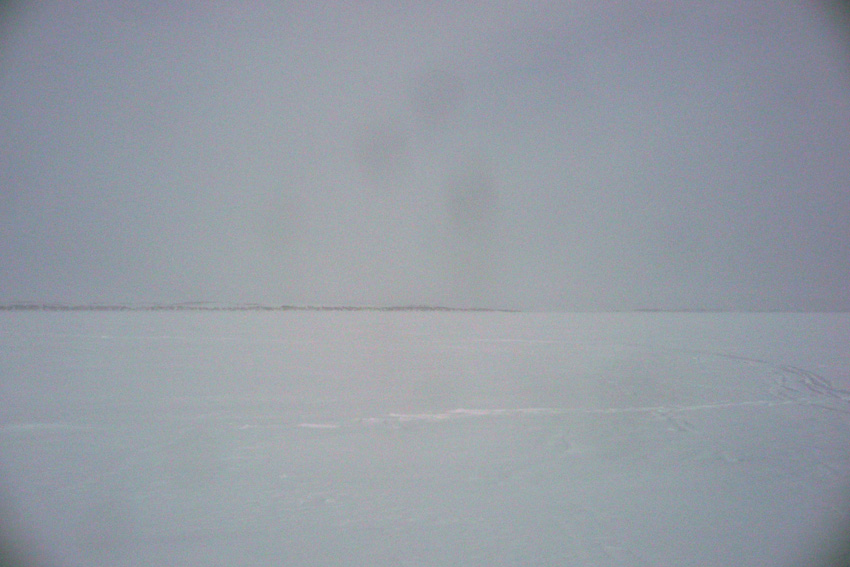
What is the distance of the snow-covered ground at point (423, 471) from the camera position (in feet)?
8.79

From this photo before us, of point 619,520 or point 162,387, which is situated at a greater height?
point 619,520

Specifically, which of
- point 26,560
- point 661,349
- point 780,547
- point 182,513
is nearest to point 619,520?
point 780,547

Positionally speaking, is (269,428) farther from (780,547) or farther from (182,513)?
(780,547)

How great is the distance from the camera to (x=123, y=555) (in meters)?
2.57

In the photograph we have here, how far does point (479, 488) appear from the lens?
3.47 meters

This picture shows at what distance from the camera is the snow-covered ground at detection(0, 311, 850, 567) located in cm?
268

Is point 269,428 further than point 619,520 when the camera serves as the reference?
Yes

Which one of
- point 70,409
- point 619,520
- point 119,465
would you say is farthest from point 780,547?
point 70,409

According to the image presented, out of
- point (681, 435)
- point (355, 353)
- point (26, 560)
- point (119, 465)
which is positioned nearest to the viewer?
point (26, 560)

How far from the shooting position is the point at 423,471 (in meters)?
3.82

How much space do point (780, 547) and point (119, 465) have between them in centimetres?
431

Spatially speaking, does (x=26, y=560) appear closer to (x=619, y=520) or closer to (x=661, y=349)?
(x=619, y=520)

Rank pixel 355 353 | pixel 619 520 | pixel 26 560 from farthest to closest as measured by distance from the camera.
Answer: pixel 355 353
pixel 619 520
pixel 26 560

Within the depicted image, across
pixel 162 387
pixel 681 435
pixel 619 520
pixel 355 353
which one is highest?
pixel 619 520
